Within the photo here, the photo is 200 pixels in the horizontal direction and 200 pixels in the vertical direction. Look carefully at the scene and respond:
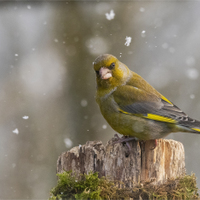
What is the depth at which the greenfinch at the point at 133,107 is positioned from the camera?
3.56 m

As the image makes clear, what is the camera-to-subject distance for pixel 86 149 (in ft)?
10.7

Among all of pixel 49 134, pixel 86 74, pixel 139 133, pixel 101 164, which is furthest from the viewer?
pixel 49 134

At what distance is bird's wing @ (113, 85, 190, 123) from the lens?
3664 millimetres

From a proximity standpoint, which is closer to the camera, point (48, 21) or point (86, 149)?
point (86, 149)

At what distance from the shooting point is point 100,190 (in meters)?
2.93

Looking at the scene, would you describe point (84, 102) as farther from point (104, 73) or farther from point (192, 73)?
point (192, 73)

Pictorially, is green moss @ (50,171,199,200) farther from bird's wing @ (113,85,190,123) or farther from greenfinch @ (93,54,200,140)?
bird's wing @ (113,85,190,123)

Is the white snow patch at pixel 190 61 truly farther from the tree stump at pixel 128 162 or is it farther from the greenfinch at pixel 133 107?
the tree stump at pixel 128 162

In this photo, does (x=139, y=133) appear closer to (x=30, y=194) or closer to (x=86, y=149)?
(x=86, y=149)

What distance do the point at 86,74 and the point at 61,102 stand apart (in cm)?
100

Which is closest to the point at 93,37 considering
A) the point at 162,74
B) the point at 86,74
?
the point at 86,74

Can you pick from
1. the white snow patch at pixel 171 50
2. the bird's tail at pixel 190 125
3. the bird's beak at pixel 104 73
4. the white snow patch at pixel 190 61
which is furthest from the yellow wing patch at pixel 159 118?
the white snow patch at pixel 190 61

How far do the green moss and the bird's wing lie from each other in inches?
35.0

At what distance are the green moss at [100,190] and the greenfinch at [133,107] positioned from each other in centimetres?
66
